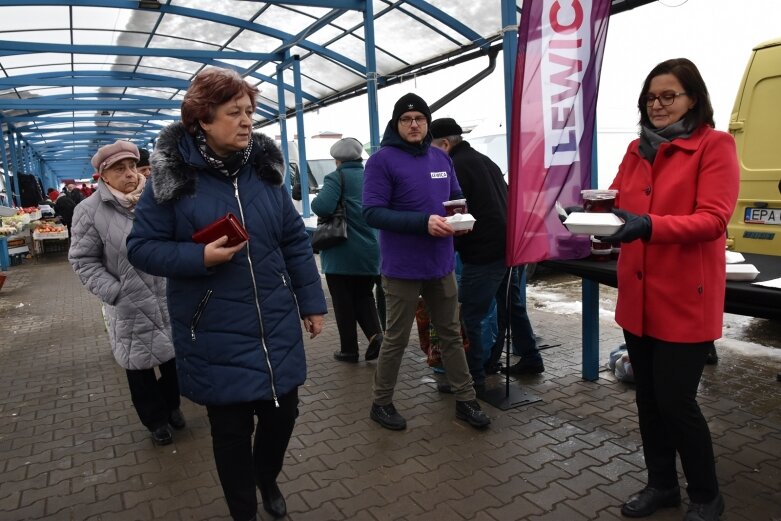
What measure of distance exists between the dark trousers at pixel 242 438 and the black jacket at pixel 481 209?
180 cm

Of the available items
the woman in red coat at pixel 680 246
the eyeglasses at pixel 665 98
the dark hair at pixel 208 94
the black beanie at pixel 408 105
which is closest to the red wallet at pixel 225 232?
the dark hair at pixel 208 94

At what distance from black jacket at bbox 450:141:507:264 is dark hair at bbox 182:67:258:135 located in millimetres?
1961

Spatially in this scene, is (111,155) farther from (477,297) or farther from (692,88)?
(692,88)

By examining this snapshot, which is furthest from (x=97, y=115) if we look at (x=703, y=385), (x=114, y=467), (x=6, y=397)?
(x=703, y=385)

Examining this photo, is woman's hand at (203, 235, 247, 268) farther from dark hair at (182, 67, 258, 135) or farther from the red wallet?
dark hair at (182, 67, 258, 135)

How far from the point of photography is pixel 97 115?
776 inches

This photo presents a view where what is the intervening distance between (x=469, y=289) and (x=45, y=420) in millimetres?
3169

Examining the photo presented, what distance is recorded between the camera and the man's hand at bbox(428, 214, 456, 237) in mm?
3109

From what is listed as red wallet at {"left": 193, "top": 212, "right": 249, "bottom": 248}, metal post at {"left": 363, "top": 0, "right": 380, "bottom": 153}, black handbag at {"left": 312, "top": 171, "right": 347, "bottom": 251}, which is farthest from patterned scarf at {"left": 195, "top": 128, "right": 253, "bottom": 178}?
metal post at {"left": 363, "top": 0, "right": 380, "bottom": 153}

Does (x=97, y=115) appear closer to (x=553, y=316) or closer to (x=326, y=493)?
(x=553, y=316)

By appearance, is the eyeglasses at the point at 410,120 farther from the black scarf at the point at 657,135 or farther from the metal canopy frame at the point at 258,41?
the black scarf at the point at 657,135

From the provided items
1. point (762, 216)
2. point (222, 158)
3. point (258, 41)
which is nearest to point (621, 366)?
point (762, 216)

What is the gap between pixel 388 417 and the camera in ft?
12.0

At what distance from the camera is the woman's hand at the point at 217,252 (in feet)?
6.70
